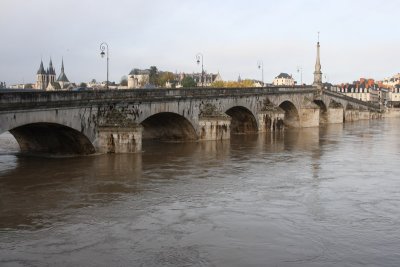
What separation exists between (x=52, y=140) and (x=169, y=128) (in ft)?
38.5

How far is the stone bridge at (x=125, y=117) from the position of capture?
25.3m

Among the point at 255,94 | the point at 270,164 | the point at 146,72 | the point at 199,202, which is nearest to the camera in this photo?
the point at 199,202

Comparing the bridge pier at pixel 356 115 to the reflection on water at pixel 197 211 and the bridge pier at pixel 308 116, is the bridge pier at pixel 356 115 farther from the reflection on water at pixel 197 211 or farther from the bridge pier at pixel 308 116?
the reflection on water at pixel 197 211

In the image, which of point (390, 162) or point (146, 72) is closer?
point (390, 162)

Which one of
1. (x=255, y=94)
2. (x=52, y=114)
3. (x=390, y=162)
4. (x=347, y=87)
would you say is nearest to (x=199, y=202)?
(x=52, y=114)

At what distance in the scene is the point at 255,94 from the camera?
1955 inches

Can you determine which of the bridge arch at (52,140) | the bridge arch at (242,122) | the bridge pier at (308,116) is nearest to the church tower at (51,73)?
the bridge pier at (308,116)

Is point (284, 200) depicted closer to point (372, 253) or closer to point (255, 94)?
point (372, 253)

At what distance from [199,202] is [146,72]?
127 metres

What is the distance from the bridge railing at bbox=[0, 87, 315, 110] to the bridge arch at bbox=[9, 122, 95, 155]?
1882 millimetres

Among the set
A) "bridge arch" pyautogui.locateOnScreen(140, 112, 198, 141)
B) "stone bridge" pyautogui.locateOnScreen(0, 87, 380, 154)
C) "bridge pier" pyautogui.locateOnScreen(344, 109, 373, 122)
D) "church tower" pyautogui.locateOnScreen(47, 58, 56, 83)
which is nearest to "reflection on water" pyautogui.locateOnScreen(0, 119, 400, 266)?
"stone bridge" pyautogui.locateOnScreen(0, 87, 380, 154)

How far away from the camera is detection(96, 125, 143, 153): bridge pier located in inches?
1175

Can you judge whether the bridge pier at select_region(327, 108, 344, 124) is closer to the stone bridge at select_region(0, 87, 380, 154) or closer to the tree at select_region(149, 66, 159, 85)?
the stone bridge at select_region(0, 87, 380, 154)

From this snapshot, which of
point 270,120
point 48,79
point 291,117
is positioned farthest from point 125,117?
point 48,79
